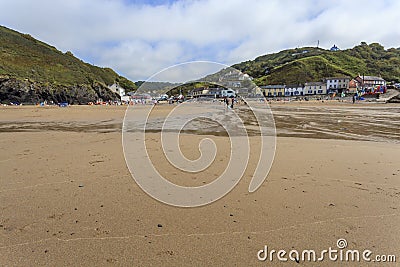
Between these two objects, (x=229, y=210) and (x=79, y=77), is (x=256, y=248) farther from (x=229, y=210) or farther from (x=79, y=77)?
(x=79, y=77)

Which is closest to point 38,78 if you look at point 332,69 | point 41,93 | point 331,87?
point 41,93

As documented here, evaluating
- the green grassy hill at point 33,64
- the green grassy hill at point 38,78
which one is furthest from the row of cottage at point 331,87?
the green grassy hill at point 33,64

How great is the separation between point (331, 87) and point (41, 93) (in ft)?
333

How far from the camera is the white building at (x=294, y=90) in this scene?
339ft

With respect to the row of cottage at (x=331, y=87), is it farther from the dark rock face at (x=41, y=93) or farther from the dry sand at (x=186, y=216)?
the dry sand at (x=186, y=216)

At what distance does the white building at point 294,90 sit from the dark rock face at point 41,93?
80820 mm

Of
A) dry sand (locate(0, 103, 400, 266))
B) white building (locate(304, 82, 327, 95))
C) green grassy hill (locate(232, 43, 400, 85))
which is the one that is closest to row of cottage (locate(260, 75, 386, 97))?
white building (locate(304, 82, 327, 95))

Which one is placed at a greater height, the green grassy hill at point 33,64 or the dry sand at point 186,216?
the green grassy hill at point 33,64

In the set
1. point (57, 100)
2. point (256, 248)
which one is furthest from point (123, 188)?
point (57, 100)

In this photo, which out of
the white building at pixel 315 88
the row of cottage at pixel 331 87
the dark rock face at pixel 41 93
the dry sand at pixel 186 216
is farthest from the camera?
the white building at pixel 315 88

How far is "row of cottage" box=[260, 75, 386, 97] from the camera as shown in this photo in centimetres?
9265

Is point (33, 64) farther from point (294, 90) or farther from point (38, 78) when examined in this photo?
point (294, 90)

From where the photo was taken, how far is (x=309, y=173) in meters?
4.29

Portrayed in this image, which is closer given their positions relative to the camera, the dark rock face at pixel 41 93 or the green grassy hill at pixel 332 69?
the dark rock face at pixel 41 93
